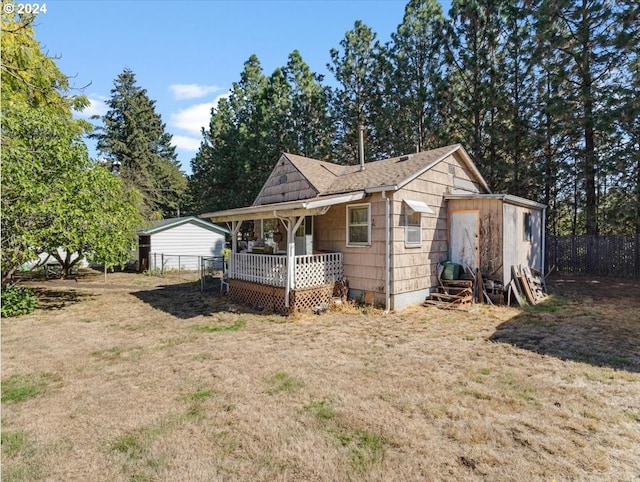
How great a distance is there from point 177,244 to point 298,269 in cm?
1579

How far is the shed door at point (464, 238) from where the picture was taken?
10508 mm

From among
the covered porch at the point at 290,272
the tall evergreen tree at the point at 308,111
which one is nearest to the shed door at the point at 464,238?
the covered porch at the point at 290,272

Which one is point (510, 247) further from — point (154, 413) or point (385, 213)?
point (154, 413)

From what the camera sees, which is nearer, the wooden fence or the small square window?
the small square window

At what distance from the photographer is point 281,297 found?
369 inches

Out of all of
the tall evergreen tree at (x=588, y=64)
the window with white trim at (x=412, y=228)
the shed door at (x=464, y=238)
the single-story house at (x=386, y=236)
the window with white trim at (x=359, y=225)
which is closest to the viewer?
the single-story house at (x=386, y=236)

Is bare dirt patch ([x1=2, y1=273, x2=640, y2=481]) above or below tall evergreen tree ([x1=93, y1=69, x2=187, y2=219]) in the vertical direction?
below

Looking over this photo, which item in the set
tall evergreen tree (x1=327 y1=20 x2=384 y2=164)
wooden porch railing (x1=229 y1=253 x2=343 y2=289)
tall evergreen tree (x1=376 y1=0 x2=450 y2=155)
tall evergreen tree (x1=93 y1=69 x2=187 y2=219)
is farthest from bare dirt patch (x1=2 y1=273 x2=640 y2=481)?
tall evergreen tree (x1=93 y1=69 x2=187 y2=219)

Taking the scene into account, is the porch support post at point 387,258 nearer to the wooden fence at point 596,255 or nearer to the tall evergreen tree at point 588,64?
the tall evergreen tree at point 588,64

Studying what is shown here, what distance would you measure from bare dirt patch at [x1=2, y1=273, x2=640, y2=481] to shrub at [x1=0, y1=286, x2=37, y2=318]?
4.28ft

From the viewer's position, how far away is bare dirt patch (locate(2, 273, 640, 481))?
10.0ft

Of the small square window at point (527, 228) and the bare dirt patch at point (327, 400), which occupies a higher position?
the small square window at point (527, 228)

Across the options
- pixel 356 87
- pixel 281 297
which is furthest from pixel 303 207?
pixel 356 87

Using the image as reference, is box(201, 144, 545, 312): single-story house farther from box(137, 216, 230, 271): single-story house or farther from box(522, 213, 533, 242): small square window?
box(137, 216, 230, 271): single-story house
